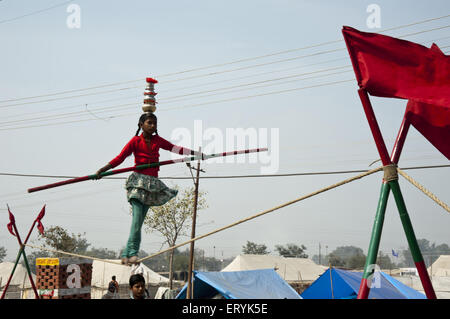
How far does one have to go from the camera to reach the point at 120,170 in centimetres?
591

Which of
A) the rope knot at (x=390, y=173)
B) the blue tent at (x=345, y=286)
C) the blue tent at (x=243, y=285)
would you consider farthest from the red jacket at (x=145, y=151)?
the blue tent at (x=345, y=286)

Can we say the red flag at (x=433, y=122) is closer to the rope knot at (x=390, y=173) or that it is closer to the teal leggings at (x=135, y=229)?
the rope knot at (x=390, y=173)

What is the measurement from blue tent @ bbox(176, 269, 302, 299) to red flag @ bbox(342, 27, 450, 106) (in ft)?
28.8

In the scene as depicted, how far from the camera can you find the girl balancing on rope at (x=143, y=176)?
5.93 meters

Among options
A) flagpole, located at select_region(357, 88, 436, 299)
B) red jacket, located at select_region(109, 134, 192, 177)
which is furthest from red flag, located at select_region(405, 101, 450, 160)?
red jacket, located at select_region(109, 134, 192, 177)

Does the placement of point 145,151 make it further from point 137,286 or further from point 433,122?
point 433,122

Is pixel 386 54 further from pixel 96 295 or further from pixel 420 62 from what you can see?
pixel 96 295

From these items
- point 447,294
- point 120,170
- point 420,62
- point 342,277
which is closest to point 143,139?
point 120,170

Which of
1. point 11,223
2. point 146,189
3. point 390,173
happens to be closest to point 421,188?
point 390,173

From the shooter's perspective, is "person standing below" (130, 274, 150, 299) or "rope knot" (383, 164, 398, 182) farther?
"person standing below" (130, 274, 150, 299)

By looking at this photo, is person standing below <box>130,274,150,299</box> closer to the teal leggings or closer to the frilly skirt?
the teal leggings

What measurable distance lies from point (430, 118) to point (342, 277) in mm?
10262

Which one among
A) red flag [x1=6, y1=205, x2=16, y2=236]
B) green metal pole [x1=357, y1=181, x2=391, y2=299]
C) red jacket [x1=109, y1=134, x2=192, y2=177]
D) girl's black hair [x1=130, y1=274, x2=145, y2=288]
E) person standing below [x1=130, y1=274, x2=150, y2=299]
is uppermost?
red jacket [x1=109, y1=134, x2=192, y2=177]

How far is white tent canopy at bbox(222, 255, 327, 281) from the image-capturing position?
99.6 ft
